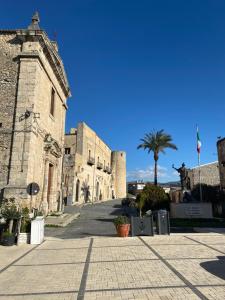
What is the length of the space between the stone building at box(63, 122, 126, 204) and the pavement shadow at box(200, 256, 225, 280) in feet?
90.4

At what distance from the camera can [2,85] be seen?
1515 cm

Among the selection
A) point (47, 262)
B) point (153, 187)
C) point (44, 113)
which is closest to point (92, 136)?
point (153, 187)

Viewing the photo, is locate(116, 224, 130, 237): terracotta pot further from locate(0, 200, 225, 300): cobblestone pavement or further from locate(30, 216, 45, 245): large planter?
locate(30, 216, 45, 245): large planter

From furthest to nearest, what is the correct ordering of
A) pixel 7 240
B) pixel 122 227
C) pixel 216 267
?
1. pixel 122 227
2. pixel 7 240
3. pixel 216 267

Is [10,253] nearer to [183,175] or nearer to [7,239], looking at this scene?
[7,239]

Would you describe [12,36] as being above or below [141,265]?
above

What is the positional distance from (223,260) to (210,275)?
1.48m

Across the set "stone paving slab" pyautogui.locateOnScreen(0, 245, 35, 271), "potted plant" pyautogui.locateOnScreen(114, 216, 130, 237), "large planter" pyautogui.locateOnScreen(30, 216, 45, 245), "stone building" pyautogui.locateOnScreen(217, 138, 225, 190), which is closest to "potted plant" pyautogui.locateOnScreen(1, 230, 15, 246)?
"stone paving slab" pyautogui.locateOnScreen(0, 245, 35, 271)

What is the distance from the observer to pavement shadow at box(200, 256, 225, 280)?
5845 mm

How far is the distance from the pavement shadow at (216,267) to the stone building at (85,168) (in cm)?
2754

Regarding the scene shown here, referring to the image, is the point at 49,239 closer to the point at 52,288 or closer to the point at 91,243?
the point at 91,243

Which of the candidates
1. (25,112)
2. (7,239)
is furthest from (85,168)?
(7,239)

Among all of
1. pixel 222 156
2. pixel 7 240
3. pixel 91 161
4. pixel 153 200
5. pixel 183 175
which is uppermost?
pixel 91 161

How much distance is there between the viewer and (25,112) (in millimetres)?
14508
